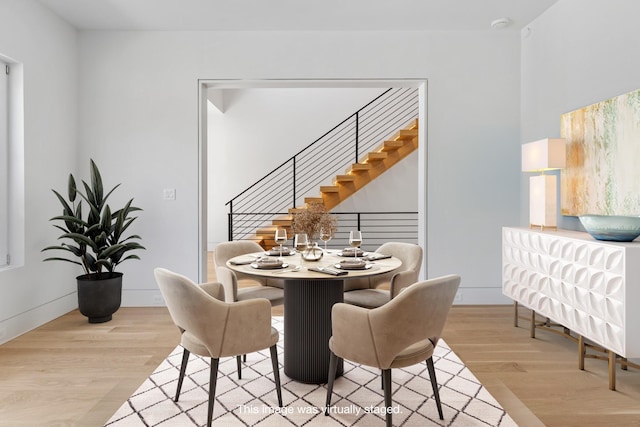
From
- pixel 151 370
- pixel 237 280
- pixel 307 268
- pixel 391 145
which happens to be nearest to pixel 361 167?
pixel 391 145

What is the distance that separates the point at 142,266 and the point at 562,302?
160 inches

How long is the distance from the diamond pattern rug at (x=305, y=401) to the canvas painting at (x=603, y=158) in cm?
171

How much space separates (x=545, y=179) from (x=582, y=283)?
108 cm

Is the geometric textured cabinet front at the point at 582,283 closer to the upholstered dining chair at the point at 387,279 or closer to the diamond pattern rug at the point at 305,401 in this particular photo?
the diamond pattern rug at the point at 305,401

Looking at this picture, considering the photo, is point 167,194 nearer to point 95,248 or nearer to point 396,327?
point 95,248

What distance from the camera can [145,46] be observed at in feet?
14.2

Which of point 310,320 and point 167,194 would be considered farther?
point 167,194

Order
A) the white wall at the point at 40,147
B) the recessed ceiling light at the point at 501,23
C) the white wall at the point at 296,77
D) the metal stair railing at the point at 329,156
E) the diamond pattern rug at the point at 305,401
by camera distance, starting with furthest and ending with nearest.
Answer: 1. the metal stair railing at the point at 329,156
2. the white wall at the point at 296,77
3. the recessed ceiling light at the point at 501,23
4. the white wall at the point at 40,147
5. the diamond pattern rug at the point at 305,401

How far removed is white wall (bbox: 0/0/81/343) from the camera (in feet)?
11.1

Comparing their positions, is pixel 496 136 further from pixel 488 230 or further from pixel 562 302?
pixel 562 302

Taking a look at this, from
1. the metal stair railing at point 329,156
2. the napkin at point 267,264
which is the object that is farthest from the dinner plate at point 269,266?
the metal stair railing at point 329,156

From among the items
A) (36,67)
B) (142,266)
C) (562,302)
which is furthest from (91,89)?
(562,302)

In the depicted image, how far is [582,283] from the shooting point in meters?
2.59

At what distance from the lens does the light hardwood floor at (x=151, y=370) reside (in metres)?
2.18
